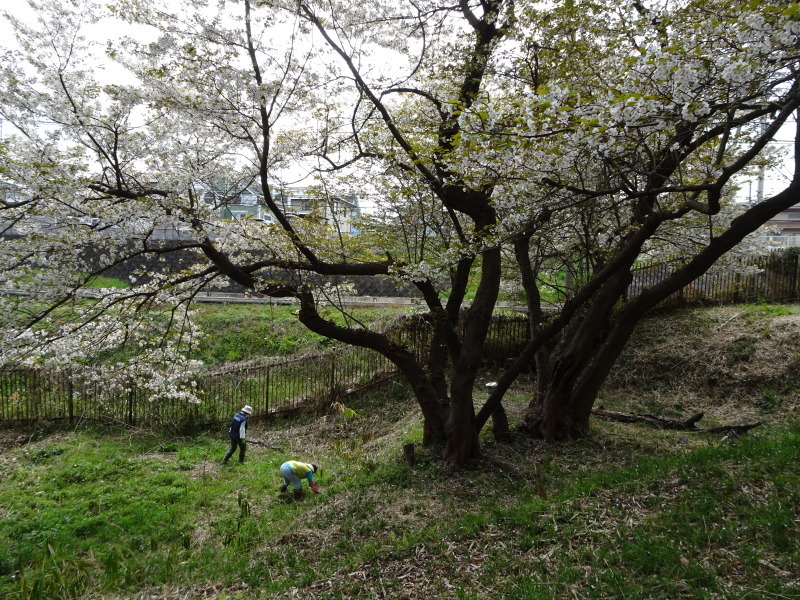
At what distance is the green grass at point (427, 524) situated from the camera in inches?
132

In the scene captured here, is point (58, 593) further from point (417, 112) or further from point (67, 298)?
point (417, 112)

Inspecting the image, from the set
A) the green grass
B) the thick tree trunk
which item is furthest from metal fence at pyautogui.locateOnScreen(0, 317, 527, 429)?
the thick tree trunk

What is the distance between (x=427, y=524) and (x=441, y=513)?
0.26 metres

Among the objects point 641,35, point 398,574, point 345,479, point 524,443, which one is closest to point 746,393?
point 524,443

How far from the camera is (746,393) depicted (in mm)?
8359

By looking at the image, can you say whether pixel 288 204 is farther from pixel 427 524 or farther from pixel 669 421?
pixel 669 421

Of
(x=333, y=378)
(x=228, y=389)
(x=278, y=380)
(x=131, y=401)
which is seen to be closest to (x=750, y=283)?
(x=333, y=378)

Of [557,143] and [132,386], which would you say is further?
[132,386]

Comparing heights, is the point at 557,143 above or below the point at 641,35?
below

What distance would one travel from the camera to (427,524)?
4.79m

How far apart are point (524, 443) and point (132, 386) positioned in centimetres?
784

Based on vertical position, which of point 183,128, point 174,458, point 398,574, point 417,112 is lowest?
point 174,458

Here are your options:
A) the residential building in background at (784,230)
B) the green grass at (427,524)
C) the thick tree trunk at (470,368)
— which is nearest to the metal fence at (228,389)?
the green grass at (427,524)

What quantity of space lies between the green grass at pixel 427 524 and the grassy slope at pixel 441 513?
0.02 metres
